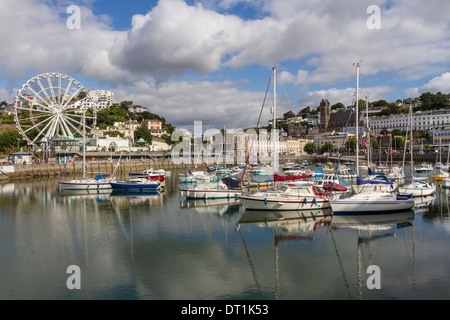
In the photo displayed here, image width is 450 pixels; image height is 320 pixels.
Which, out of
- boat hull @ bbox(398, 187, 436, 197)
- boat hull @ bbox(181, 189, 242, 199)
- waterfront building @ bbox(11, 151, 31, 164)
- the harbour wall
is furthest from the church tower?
boat hull @ bbox(181, 189, 242, 199)

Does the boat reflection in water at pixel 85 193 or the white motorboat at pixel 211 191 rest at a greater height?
the white motorboat at pixel 211 191

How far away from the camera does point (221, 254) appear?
50.0 feet

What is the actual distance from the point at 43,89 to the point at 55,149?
1663 cm

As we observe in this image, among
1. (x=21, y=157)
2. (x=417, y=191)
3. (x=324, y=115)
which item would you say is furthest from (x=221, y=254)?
(x=324, y=115)

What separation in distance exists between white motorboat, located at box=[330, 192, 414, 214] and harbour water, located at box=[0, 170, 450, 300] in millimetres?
608

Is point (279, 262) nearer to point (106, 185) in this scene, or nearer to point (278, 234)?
point (278, 234)

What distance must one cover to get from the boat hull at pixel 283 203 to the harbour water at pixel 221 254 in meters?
0.56

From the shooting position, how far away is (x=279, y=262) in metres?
14.1

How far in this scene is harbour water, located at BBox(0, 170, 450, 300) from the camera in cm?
1156

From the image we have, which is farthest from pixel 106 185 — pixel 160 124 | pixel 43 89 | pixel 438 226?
pixel 160 124

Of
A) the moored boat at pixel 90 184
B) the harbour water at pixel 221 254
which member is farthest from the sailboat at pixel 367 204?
the moored boat at pixel 90 184

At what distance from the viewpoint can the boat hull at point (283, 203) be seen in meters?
22.2

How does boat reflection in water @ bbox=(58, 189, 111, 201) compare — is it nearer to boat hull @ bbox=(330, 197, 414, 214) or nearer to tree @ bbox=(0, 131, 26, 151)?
boat hull @ bbox=(330, 197, 414, 214)

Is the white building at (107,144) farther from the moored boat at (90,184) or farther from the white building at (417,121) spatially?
the white building at (417,121)
